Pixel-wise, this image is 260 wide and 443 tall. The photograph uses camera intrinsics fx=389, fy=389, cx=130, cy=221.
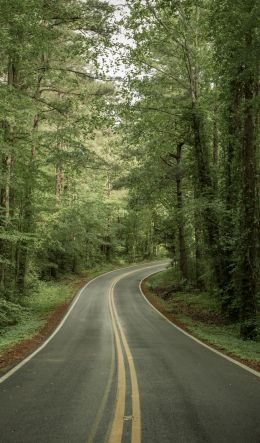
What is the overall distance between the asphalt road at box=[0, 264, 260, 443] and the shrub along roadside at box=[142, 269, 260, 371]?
0.86 m

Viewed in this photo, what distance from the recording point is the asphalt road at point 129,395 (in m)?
4.96

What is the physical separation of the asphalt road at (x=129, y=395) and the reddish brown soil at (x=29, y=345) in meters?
0.43

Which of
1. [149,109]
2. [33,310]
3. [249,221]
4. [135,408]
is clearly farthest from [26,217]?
[135,408]

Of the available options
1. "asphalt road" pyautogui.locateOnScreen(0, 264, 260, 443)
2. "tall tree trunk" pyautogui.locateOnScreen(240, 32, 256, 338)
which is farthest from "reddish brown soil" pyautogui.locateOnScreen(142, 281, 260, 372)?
"tall tree trunk" pyautogui.locateOnScreen(240, 32, 256, 338)

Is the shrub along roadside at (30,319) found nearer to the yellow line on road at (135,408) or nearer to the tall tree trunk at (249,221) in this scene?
the yellow line on road at (135,408)

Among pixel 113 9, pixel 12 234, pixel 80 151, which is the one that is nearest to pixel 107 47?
pixel 113 9

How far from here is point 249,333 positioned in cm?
1311

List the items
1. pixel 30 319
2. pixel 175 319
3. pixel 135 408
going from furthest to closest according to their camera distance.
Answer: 1. pixel 175 319
2. pixel 30 319
3. pixel 135 408

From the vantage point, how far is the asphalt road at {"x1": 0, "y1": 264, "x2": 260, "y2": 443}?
496 cm

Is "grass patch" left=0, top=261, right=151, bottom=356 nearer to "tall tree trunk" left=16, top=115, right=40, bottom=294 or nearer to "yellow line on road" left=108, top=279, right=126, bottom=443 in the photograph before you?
"tall tree trunk" left=16, top=115, right=40, bottom=294

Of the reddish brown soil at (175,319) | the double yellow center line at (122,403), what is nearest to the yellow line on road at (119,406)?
the double yellow center line at (122,403)

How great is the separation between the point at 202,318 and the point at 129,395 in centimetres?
1285

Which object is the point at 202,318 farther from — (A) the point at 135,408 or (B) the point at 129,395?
(A) the point at 135,408

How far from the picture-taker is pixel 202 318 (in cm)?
1884
